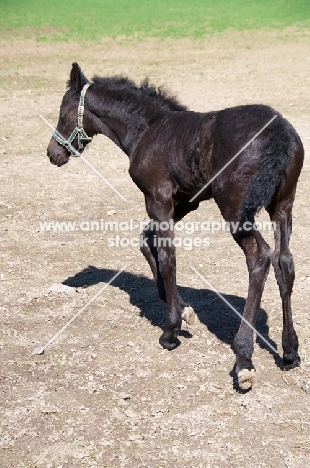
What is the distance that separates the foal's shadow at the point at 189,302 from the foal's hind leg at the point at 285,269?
226 mm

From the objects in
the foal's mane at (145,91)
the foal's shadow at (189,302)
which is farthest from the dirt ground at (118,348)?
the foal's mane at (145,91)

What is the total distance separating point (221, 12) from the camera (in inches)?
1571

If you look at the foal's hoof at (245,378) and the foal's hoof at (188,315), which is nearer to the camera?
the foal's hoof at (245,378)

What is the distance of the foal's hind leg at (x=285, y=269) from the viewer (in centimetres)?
567

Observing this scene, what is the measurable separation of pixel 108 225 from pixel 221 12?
33802 millimetres

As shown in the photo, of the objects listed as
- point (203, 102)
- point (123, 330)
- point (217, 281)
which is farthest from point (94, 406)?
point (203, 102)

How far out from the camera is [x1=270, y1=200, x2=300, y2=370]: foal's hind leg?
5672mm

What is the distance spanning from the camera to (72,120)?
22.8 ft

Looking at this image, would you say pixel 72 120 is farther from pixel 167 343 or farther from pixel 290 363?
pixel 290 363

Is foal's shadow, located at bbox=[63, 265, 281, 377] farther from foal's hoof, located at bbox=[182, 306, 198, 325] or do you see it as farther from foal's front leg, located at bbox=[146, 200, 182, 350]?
foal's front leg, located at bbox=[146, 200, 182, 350]

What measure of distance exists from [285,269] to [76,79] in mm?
3041

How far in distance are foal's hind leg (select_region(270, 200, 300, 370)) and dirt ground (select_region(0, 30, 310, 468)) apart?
0.18 meters

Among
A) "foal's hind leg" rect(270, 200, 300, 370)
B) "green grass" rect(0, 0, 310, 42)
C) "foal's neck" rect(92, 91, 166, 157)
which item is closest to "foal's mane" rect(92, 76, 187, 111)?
"foal's neck" rect(92, 91, 166, 157)

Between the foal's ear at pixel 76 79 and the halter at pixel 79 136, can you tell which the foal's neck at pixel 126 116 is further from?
the foal's ear at pixel 76 79
